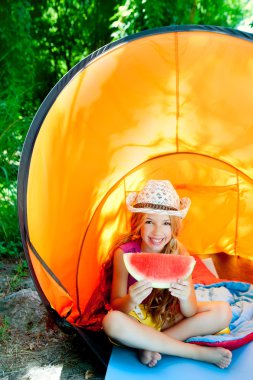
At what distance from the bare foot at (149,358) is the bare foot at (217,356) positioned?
9.3 inches

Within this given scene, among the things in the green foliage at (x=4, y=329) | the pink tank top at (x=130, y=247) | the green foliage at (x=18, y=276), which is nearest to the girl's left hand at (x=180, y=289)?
the pink tank top at (x=130, y=247)

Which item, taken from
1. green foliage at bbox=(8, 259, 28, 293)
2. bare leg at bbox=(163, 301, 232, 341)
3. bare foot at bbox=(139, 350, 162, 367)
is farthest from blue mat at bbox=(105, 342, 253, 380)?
green foliage at bbox=(8, 259, 28, 293)

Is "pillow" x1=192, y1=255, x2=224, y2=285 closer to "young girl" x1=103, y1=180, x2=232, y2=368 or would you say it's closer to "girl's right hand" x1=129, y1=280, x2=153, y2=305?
"young girl" x1=103, y1=180, x2=232, y2=368

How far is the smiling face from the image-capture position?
8.60ft

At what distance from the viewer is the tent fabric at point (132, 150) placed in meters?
2.42

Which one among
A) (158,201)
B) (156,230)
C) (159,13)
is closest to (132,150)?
(158,201)

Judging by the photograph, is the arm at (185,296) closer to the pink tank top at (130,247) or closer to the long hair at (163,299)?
the long hair at (163,299)

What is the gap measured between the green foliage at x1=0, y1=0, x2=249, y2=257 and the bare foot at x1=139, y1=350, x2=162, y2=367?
205 cm

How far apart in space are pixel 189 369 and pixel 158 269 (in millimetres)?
521

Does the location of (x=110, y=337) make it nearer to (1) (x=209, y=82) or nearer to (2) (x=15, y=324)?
(2) (x=15, y=324)

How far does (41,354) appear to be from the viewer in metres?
2.71

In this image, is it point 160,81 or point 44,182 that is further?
point 160,81

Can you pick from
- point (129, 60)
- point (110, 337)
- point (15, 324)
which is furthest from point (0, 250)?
point (129, 60)

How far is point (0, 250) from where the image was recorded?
4.04 metres
